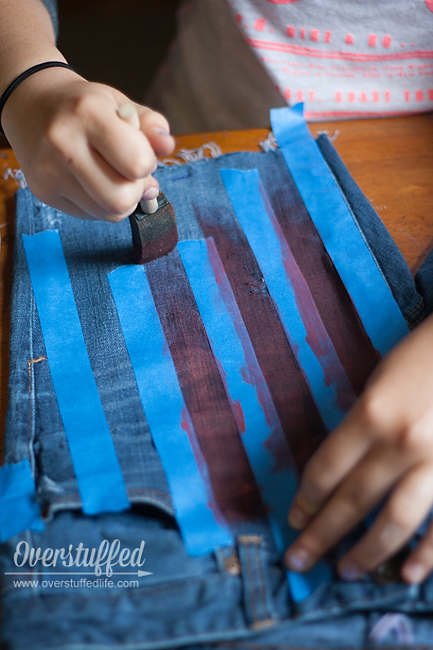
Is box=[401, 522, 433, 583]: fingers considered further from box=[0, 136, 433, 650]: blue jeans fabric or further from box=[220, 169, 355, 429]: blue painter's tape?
box=[220, 169, 355, 429]: blue painter's tape

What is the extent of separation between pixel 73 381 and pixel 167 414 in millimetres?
114

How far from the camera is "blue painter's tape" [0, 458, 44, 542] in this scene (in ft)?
1.52

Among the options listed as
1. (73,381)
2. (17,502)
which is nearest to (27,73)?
(73,381)

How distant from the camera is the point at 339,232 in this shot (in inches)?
25.7

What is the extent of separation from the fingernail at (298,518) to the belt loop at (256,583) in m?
0.03

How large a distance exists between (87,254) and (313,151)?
362 mm

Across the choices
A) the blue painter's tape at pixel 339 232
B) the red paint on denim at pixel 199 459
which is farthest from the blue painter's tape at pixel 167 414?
the blue painter's tape at pixel 339 232

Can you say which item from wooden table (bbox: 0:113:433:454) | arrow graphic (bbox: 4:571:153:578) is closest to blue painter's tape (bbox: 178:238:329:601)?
arrow graphic (bbox: 4:571:153:578)

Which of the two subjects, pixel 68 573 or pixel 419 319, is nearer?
pixel 68 573

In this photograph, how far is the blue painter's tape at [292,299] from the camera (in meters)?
0.54

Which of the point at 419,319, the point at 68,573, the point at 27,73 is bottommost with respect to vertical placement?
the point at 68,573

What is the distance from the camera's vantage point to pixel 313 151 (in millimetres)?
733

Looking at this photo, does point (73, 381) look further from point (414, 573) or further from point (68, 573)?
point (414, 573)

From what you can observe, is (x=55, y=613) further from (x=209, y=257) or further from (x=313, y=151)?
(x=313, y=151)
